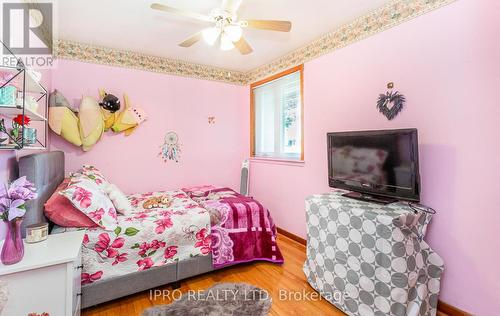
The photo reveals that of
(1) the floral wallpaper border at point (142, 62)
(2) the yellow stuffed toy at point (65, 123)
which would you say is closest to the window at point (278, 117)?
(1) the floral wallpaper border at point (142, 62)

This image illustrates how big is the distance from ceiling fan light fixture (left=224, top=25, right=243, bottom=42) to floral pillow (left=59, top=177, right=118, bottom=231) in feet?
5.47

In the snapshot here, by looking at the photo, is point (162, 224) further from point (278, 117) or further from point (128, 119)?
point (278, 117)

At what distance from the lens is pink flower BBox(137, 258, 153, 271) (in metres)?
1.90

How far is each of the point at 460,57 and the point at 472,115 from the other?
425 mm

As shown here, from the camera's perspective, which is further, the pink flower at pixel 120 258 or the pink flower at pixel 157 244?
the pink flower at pixel 157 244

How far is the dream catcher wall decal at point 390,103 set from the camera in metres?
2.01

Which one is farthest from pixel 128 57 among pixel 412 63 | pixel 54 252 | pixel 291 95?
pixel 412 63

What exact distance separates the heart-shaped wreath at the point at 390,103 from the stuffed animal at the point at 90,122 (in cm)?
305

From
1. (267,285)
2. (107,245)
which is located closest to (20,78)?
(107,245)

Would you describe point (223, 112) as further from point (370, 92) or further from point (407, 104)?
point (407, 104)

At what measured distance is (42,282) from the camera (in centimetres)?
124

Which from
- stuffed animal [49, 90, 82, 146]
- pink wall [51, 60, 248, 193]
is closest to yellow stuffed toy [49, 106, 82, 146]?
stuffed animal [49, 90, 82, 146]

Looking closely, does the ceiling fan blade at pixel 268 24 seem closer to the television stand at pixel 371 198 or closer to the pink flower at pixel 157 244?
the television stand at pixel 371 198

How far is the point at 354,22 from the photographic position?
92.3 inches
